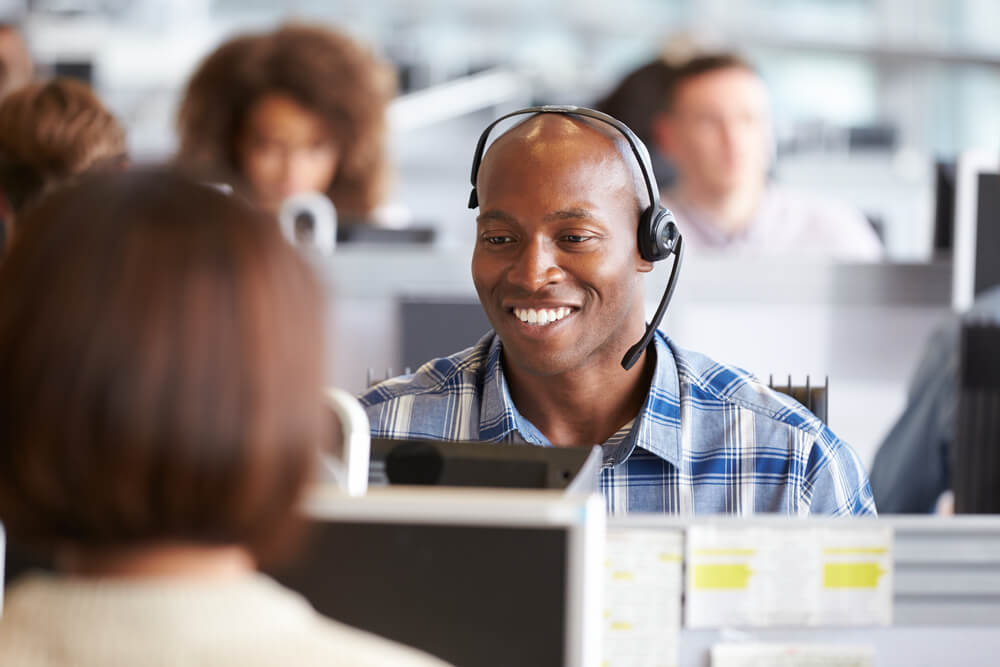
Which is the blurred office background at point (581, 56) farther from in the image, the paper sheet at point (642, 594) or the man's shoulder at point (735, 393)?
the paper sheet at point (642, 594)

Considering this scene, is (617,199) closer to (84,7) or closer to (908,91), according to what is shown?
(84,7)

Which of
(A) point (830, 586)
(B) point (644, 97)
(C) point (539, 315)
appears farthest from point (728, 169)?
(A) point (830, 586)

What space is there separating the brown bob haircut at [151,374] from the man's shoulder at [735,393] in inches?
29.7

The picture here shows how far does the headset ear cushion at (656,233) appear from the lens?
1.22 meters

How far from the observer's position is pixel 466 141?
6.60 metres

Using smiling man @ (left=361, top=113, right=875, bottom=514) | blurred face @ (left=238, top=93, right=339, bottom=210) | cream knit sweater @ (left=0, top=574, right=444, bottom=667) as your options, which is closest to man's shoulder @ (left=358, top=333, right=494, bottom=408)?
smiling man @ (left=361, top=113, right=875, bottom=514)

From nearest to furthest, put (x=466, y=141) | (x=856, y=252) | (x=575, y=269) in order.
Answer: (x=575, y=269) < (x=856, y=252) < (x=466, y=141)

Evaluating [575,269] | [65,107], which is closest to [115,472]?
[575,269]

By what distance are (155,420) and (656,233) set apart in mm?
792

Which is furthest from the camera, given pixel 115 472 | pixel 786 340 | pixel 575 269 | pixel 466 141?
pixel 466 141

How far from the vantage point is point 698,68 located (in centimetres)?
320

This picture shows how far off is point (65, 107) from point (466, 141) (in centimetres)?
473

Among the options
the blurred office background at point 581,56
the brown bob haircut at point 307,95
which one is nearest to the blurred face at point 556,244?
the brown bob haircut at point 307,95

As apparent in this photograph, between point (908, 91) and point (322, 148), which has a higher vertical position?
point (908, 91)
